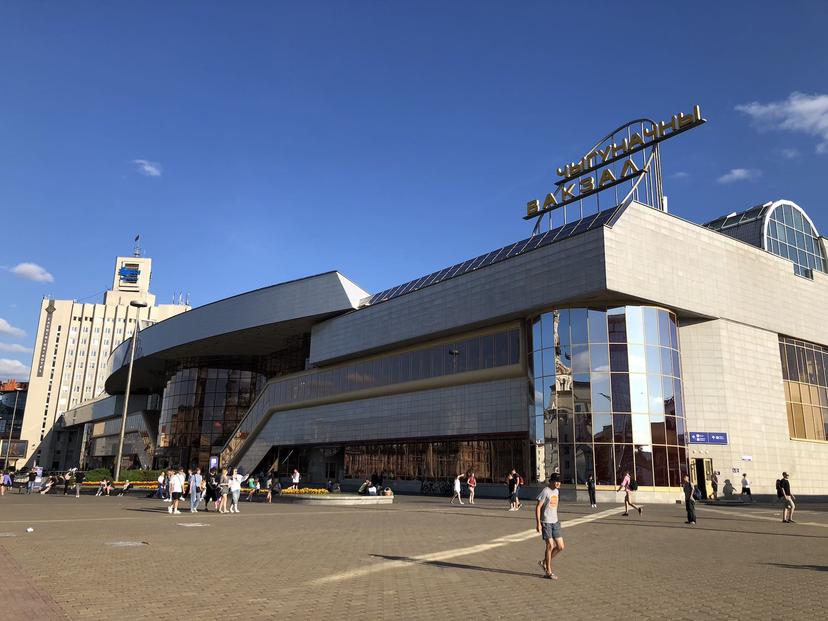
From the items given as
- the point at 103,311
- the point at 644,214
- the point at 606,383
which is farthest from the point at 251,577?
the point at 103,311

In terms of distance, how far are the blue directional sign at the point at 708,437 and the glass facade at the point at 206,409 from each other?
1850 inches

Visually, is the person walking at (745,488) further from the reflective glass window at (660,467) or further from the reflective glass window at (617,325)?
the reflective glass window at (617,325)

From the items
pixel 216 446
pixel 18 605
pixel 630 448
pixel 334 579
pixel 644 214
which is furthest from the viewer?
pixel 216 446

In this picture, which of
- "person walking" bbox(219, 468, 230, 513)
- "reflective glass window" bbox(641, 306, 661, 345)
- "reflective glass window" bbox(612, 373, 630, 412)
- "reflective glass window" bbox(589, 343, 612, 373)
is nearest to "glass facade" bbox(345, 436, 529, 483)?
"reflective glass window" bbox(612, 373, 630, 412)

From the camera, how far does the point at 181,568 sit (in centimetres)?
1094

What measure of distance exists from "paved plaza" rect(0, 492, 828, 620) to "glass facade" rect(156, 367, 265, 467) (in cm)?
5184

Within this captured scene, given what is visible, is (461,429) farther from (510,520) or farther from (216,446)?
(216,446)

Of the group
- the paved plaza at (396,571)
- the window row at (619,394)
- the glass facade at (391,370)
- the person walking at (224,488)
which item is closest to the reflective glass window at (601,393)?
the window row at (619,394)

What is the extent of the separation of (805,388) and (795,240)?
11953 millimetres

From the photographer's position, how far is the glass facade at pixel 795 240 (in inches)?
1843

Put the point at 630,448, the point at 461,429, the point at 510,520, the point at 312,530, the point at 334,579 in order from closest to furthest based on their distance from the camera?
the point at 334,579 → the point at 312,530 → the point at 510,520 → the point at 630,448 → the point at 461,429

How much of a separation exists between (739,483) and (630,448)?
27.4ft

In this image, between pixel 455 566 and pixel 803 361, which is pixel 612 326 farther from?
pixel 455 566

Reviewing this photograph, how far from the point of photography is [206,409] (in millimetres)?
71312
